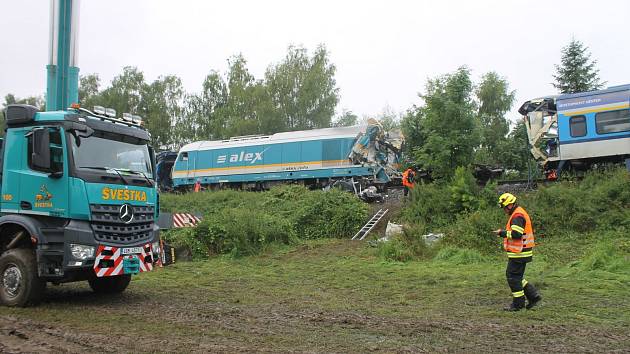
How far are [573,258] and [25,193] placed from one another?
1152 cm

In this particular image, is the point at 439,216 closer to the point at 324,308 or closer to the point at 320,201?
the point at 320,201

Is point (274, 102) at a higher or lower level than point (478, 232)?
higher

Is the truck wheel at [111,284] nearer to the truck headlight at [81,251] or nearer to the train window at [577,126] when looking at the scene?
the truck headlight at [81,251]

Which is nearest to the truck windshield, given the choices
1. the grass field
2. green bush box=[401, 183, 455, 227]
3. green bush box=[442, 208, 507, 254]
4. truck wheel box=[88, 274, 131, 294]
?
truck wheel box=[88, 274, 131, 294]

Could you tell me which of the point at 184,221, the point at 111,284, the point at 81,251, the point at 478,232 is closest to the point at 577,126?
the point at 478,232

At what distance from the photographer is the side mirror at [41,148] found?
7.80 metres

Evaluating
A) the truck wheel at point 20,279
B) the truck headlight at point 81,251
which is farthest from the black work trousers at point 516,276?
the truck wheel at point 20,279

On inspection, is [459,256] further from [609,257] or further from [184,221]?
[184,221]

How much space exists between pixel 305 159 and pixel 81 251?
1771cm

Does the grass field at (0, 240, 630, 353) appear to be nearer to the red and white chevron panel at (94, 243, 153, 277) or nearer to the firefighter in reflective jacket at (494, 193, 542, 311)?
the firefighter in reflective jacket at (494, 193, 542, 311)

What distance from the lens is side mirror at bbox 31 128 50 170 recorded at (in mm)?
7801

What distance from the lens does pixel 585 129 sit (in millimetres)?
17297

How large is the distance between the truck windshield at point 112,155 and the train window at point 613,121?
1488cm

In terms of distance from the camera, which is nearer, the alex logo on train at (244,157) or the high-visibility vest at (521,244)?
the high-visibility vest at (521,244)
